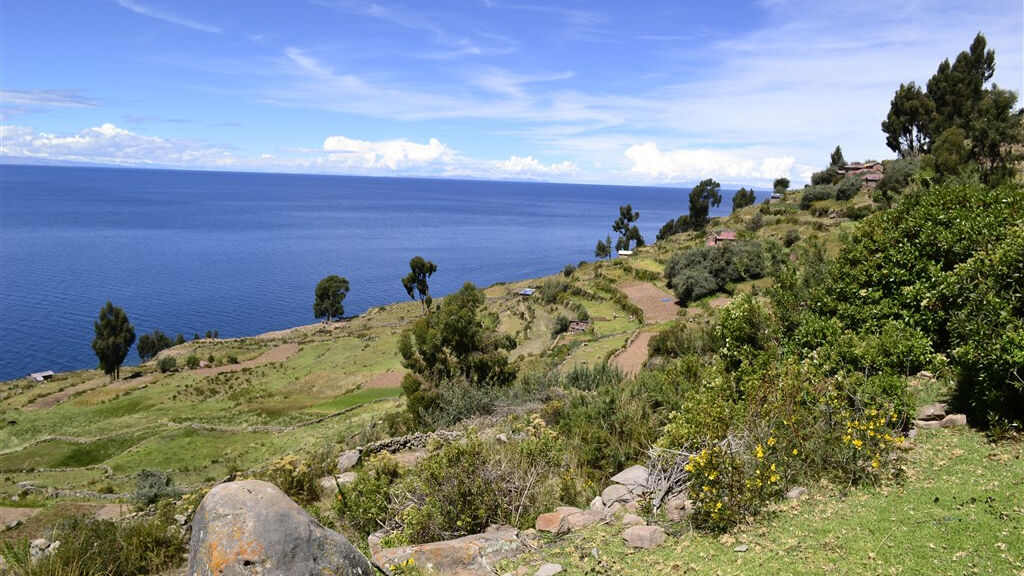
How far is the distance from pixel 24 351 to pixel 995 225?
85.4 metres

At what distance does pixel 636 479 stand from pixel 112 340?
6014 centimetres

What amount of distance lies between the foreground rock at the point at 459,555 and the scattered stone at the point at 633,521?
1351 millimetres

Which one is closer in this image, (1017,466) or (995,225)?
(1017,466)

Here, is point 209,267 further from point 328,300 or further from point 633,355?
point 633,355

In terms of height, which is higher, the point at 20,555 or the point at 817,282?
the point at 817,282

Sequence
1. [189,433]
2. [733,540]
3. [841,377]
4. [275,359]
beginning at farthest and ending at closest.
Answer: [275,359], [189,433], [841,377], [733,540]

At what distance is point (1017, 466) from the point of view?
6645 millimetres

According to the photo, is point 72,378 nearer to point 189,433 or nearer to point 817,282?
point 189,433

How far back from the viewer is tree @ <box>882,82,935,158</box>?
196 ft

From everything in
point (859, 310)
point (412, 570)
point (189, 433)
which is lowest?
point (189, 433)

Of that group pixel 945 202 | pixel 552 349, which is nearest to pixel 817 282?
pixel 945 202

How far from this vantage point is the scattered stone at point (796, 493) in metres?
6.96

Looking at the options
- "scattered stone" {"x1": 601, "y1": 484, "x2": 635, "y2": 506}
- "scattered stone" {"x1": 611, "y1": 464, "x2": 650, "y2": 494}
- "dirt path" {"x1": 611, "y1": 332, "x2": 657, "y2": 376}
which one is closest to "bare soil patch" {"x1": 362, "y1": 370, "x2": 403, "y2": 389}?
"dirt path" {"x1": 611, "y1": 332, "x2": 657, "y2": 376}

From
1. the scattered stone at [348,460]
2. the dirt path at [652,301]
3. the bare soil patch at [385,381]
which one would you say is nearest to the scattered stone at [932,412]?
the scattered stone at [348,460]
